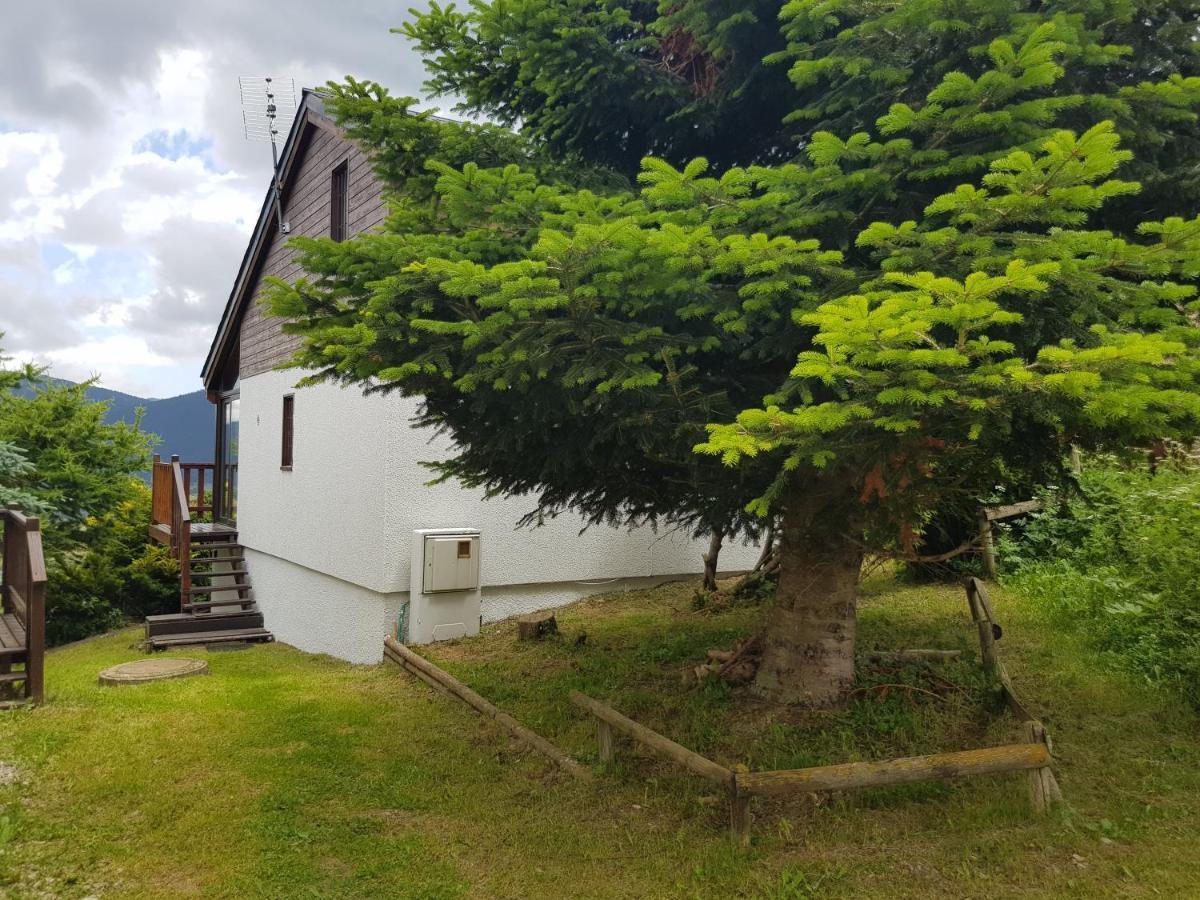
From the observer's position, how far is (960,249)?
147 inches

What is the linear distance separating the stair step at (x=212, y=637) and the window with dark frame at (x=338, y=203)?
649 centimetres

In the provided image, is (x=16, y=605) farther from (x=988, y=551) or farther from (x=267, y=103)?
(x=267, y=103)

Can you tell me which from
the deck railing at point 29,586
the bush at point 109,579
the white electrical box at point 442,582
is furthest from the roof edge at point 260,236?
the deck railing at point 29,586

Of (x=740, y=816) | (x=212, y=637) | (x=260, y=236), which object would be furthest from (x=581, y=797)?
(x=260, y=236)

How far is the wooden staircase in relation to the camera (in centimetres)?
1287

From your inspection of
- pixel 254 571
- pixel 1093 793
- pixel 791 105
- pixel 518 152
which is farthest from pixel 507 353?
pixel 254 571

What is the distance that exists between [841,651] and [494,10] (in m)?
5.10

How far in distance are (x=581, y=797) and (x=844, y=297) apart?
10.8ft

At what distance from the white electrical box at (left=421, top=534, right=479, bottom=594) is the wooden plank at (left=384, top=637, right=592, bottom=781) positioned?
82 cm

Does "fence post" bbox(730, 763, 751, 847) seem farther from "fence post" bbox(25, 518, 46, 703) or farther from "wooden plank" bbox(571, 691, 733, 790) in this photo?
"fence post" bbox(25, 518, 46, 703)

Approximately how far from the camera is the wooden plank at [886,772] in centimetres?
401

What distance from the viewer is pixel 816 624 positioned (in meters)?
5.78

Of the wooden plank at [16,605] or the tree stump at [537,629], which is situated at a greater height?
the wooden plank at [16,605]

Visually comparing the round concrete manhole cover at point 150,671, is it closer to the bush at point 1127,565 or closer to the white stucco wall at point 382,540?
the white stucco wall at point 382,540
